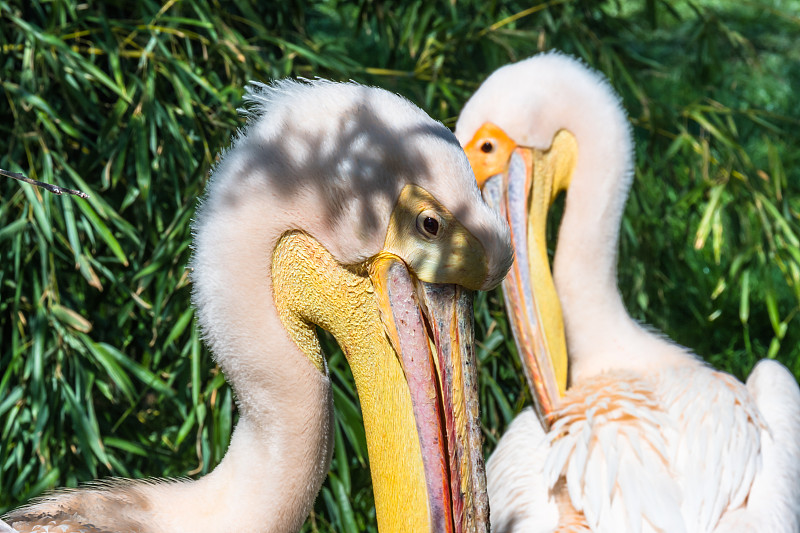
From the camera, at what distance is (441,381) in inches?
56.0

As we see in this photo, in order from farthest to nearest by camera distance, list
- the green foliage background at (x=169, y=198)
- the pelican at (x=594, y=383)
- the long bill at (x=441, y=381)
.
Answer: the green foliage background at (x=169, y=198) < the pelican at (x=594, y=383) < the long bill at (x=441, y=381)

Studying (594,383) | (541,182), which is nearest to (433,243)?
(594,383)

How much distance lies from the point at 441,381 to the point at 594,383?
98 centimetres

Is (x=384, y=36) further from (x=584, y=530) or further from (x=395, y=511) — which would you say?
(x=395, y=511)

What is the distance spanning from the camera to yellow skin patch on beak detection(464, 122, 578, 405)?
8.20 feet

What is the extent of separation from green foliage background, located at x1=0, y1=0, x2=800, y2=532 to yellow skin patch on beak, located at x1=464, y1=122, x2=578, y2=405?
377 mm

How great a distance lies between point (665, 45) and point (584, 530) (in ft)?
17.9

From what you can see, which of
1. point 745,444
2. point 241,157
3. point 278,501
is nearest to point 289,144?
point 241,157

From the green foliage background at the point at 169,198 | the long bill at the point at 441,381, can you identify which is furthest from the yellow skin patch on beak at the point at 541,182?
the long bill at the point at 441,381

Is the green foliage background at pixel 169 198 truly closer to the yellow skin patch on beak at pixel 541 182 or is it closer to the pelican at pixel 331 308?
the yellow skin patch on beak at pixel 541 182

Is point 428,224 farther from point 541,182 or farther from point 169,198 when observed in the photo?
point 169,198

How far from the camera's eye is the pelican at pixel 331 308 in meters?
1.40

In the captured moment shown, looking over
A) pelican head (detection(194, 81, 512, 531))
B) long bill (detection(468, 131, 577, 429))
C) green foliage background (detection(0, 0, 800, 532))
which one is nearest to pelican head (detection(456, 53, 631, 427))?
long bill (detection(468, 131, 577, 429))

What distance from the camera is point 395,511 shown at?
1440mm
